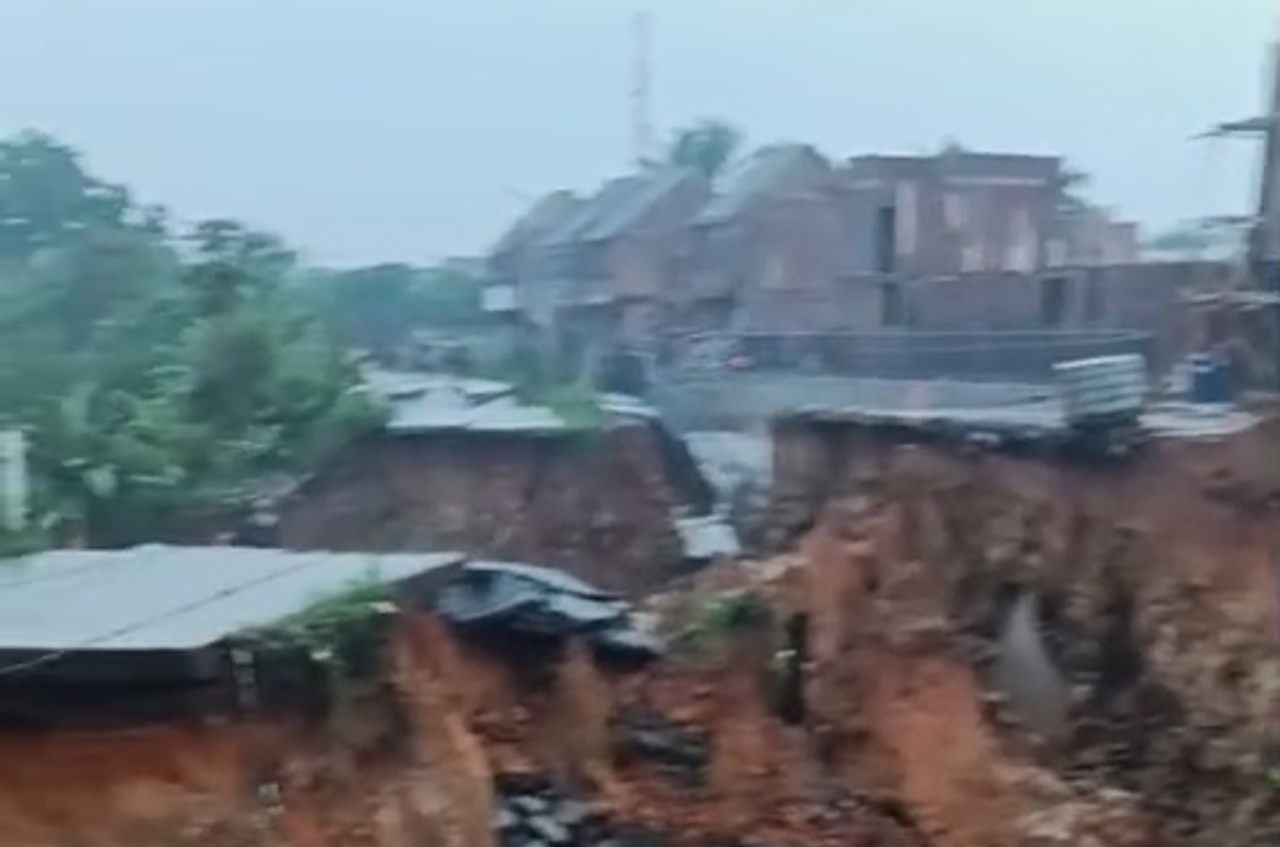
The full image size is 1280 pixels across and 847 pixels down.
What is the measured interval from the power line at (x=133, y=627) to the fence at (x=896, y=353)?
1.47 metres

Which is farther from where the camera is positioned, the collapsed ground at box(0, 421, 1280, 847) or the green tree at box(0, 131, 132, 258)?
the collapsed ground at box(0, 421, 1280, 847)

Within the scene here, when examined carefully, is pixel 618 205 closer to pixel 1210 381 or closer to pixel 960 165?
pixel 960 165

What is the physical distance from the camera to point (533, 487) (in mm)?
2955

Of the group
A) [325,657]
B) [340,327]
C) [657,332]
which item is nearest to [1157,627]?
[657,332]

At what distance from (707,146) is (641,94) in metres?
0.19

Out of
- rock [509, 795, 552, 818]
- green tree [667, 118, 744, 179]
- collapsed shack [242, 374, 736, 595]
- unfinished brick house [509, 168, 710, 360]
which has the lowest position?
rock [509, 795, 552, 818]

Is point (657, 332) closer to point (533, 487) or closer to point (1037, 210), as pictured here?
point (533, 487)

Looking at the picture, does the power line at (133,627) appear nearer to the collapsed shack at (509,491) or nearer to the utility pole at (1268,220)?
the collapsed shack at (509,491)

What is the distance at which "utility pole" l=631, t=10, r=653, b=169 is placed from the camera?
242 cm

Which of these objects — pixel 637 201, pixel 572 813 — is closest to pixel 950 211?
pixel 637 201

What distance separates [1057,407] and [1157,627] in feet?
1.33

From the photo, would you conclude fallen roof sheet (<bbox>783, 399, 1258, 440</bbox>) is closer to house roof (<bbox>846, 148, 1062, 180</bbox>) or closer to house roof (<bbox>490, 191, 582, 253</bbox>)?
house roof (<bbox>846, 148, 1062, 180</bbox>)

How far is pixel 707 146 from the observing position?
2.65 meters

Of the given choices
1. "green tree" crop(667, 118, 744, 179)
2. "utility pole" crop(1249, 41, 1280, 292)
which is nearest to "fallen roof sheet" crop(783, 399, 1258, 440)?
"utility pole" crop(1249, 41, 1280, 292)
